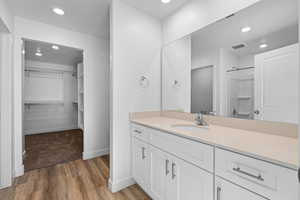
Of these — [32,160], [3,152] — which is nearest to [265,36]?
[3,152]

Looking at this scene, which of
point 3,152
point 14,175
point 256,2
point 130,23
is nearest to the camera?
point 256,2

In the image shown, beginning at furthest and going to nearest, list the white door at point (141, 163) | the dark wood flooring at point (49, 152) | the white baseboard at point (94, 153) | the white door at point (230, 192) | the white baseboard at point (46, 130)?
the white baseboard at point (46, 130), the white baseboard at point (94, 153), the dark wood flooring at point (49, 152), the white door at point (141, 163), the white door at point (230, 192)

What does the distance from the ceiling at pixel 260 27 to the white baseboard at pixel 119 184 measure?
200cm

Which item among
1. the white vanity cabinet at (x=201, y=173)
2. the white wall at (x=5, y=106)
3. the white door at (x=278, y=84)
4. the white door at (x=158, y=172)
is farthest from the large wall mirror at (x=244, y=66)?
the white wall at (x=5, y=106)

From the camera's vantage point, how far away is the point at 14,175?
1.93m

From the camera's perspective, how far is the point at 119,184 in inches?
66.2

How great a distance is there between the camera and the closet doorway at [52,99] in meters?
3.35

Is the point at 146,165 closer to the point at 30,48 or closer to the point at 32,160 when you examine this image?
the point at 32,160

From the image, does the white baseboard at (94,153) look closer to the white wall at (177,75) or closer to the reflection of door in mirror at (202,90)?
the white wall at (177,75)

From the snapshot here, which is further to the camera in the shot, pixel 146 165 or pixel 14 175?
pixel 14 175

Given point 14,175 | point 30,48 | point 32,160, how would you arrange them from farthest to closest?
point 30,48
point 32,160
point 14,175

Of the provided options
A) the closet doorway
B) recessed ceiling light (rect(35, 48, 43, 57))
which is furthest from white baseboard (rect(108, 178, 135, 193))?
recessed ceiling light (rect(35, 48, 43, 57))

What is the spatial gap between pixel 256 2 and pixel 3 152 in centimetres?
322

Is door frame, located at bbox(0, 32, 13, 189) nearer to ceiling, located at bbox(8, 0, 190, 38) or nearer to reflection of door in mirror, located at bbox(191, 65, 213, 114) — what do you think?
ceiling, located at bbox(8, 0, 190, 38)
